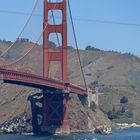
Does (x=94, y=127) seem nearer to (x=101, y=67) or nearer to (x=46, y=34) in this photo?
(x=46, y=34)

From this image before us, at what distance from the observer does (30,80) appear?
235 ft

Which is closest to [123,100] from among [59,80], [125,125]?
[125,125]

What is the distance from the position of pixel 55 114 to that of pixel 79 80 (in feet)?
240

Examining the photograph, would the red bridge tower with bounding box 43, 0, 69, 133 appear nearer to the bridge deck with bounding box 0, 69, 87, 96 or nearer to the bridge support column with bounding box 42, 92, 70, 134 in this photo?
the bridge support column with bounding box 42, 92, 70, 134

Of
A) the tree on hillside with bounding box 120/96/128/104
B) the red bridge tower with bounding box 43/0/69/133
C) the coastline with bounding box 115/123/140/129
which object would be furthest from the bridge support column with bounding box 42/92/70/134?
the tree on hillside with bounding box 120/96/128/104

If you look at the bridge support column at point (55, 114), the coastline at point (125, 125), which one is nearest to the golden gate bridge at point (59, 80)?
the bridge support column at point (55, 114)

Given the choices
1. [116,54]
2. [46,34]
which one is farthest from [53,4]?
[116,54]

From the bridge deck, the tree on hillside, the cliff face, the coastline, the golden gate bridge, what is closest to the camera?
the bridge deck

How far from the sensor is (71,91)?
82.4m

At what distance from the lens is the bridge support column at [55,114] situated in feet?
265

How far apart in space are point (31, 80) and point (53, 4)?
43.3ft

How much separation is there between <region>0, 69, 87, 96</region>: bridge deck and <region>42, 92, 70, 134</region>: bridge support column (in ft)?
5.12

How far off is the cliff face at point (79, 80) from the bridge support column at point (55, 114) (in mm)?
3029

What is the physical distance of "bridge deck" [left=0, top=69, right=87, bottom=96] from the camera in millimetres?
66975
